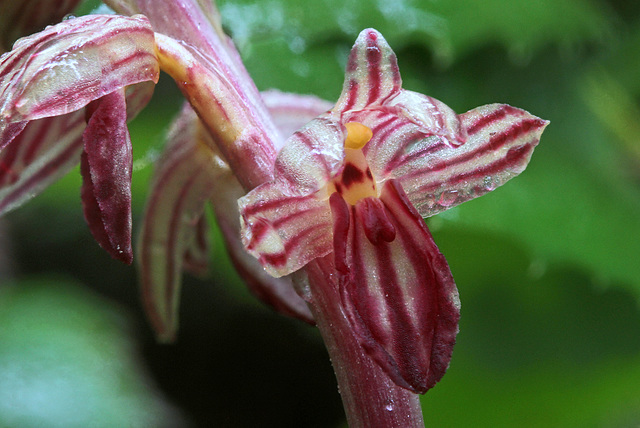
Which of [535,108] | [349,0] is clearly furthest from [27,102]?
[535,108]

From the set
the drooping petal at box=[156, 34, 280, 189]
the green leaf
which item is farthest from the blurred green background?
the drooping petal at box=[156, 34, 280, 189]

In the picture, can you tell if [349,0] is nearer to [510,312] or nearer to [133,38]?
[510,312]

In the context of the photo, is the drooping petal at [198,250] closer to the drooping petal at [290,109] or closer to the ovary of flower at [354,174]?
the drooping petal at [290,109]

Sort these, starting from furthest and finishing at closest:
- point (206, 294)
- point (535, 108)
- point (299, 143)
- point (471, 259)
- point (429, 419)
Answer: point (535, 108) < point (206, 294) < point (471, 259) < point (429, 419) < point (299, 143)

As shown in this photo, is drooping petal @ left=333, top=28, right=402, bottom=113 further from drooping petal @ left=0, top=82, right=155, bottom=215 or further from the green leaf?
the green leaf

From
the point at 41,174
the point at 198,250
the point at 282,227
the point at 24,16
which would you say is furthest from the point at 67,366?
the point at 282,227

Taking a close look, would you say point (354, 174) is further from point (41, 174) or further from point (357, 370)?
point (41, 174)
